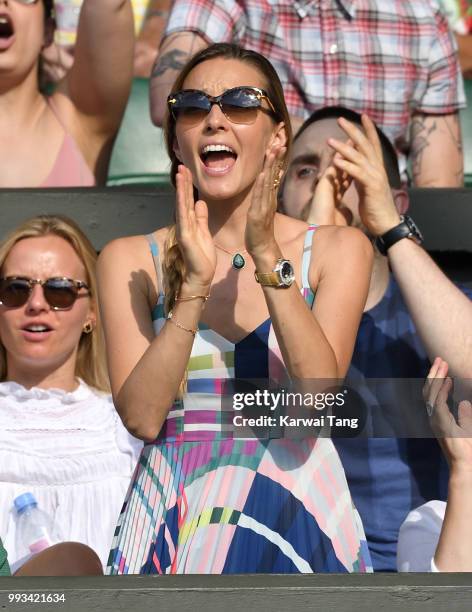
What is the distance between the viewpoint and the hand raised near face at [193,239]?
2.41 metres

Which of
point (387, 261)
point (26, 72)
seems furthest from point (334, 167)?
point (26, 72)

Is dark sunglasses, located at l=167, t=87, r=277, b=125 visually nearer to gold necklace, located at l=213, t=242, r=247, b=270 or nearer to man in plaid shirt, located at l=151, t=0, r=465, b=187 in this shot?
gold necklace, located at l=213, t=242, r=247, b=270

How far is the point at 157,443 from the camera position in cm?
250

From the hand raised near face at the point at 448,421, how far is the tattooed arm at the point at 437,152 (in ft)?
4.43

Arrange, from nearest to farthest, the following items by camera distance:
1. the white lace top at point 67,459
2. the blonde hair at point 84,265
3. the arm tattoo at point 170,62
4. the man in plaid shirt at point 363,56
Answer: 1. the white lace top at point 67,459
2. the blonde hair at point 84,265
3. the arm tattoo at point 170,62
4. the man in plaid shirt at point 363,56

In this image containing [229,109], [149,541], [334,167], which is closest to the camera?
[149,541]

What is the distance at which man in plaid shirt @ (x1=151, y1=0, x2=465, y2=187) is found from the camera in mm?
3938

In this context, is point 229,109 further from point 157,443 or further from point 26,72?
point 26,72

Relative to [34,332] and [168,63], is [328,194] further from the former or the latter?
[168,63]

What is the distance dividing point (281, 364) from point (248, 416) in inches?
5.3

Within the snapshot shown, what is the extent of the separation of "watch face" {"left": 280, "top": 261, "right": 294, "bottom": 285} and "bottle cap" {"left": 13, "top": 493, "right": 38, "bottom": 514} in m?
0.93

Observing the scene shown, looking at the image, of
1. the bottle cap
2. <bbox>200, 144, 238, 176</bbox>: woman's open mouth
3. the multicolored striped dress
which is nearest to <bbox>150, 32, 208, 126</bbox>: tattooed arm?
<bbox>200, 144, 238, 176</bbox>: woman's open mouth

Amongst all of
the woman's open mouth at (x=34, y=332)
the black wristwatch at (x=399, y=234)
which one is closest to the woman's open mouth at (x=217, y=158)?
the black wristwatch at (x=399, y=234)

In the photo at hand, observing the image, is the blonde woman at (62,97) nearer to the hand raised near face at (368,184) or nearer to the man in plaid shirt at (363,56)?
the man in plaid shirt at (363,56)
